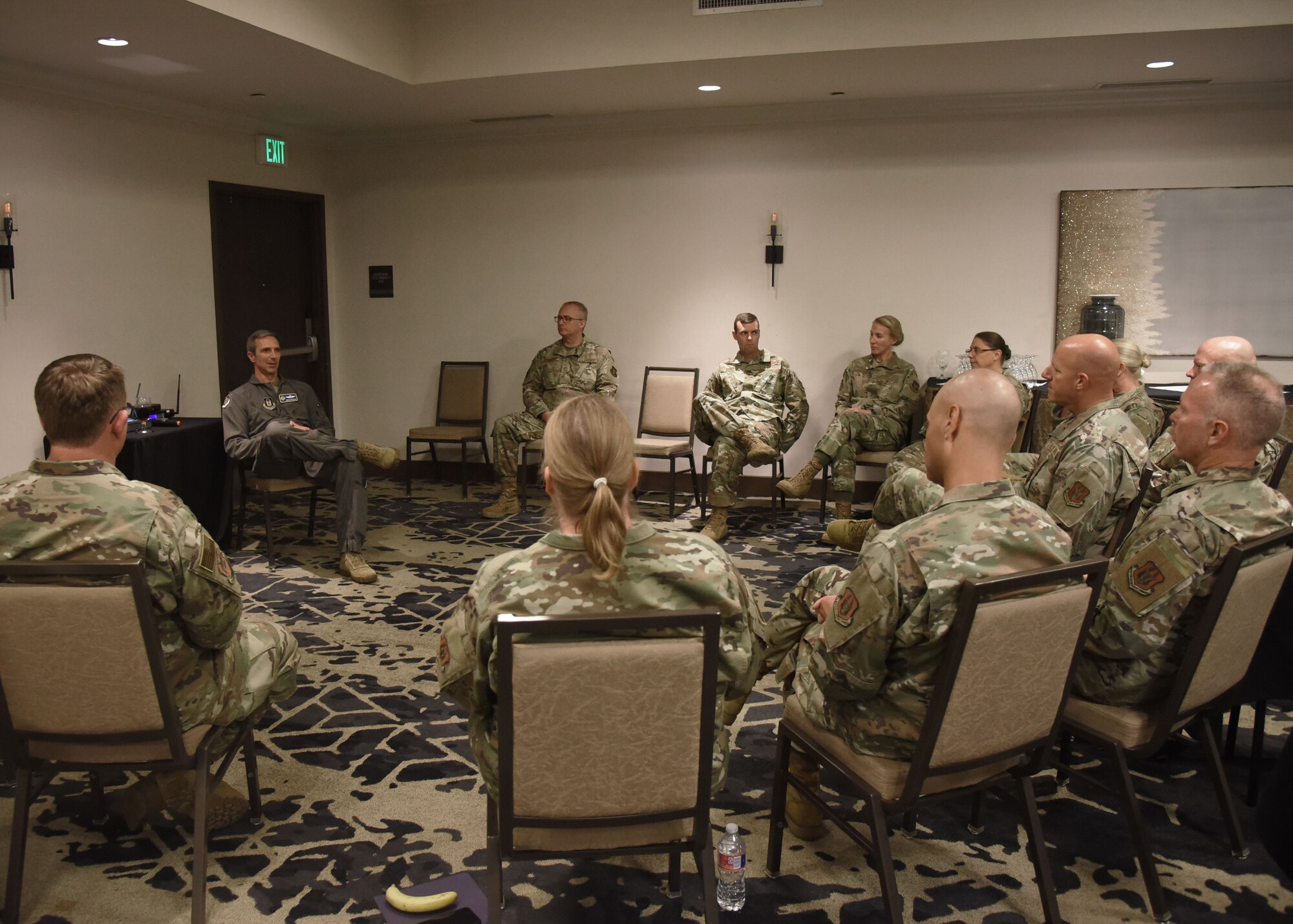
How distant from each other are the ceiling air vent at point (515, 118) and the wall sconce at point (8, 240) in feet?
9.88

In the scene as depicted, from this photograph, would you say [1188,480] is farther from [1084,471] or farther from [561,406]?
[561,406]

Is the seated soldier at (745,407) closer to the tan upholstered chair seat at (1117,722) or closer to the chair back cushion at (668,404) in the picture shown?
the chair back cushion at (668,404)

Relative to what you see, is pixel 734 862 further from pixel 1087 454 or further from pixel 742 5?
pixel 742 5

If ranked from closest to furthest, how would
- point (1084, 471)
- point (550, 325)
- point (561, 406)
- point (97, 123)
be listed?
1. point (561, 406)
2. point (1084, 471)
3. point (97, 123)
4. point (550, 325)

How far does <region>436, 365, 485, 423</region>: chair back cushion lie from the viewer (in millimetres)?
7340

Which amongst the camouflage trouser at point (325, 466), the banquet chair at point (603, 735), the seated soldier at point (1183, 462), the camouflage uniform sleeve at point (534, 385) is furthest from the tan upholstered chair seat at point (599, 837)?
the camouflage uniform sleeve at point (534, 385)

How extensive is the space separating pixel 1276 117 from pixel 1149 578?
528 centimetres

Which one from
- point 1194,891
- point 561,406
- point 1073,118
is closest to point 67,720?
point 561,406

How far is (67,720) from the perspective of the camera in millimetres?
2082

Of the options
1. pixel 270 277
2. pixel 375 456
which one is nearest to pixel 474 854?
pixel 375 456

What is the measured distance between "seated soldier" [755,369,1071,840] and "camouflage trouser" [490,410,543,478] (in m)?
4.57

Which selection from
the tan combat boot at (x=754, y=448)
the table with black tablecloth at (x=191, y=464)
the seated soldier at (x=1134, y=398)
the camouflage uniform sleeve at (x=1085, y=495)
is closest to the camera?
the camouflage uniform sleeve at (x=1085, y=495)

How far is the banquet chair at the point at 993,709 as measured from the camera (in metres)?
1.82

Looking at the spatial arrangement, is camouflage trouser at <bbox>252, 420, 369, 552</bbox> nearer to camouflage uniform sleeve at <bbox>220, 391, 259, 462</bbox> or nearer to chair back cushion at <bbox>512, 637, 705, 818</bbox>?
camouflage uniform sleeve at <bbox>220, 391, 259, 462</bbox>
